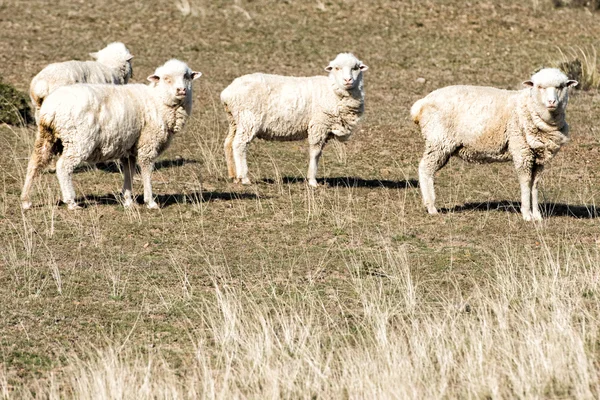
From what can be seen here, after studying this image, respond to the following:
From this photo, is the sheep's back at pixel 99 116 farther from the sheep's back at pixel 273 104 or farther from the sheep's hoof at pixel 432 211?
the sheep's hoof at pixel 432 211

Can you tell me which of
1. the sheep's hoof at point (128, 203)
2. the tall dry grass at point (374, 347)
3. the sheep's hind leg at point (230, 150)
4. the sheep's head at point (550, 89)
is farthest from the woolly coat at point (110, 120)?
the sheep's head at point (550, 89)

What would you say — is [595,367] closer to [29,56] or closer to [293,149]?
[293,149]

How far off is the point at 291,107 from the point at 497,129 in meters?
3.12

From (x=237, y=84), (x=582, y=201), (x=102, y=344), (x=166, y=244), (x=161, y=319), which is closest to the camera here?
(x=102, y=344)

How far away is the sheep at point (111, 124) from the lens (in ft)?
40.5

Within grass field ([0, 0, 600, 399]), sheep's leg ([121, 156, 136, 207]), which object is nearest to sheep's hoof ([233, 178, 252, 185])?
grass field ([0, 0, 600, 399])

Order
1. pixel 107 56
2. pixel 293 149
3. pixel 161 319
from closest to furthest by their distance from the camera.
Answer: pixel 161 319
pixel 107 56
pixel 293 149

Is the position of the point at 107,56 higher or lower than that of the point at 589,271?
higher

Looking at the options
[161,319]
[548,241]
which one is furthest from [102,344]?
[548,241]

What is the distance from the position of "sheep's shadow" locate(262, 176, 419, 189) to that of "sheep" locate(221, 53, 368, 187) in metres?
0.46

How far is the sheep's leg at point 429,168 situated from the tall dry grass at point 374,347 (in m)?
3.05

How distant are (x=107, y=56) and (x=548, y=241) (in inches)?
301

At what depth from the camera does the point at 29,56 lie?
77.0ft

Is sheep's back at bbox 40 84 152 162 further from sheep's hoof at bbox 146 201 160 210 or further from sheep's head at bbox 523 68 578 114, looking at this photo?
sheep's head at bbox 523 68 578 114
